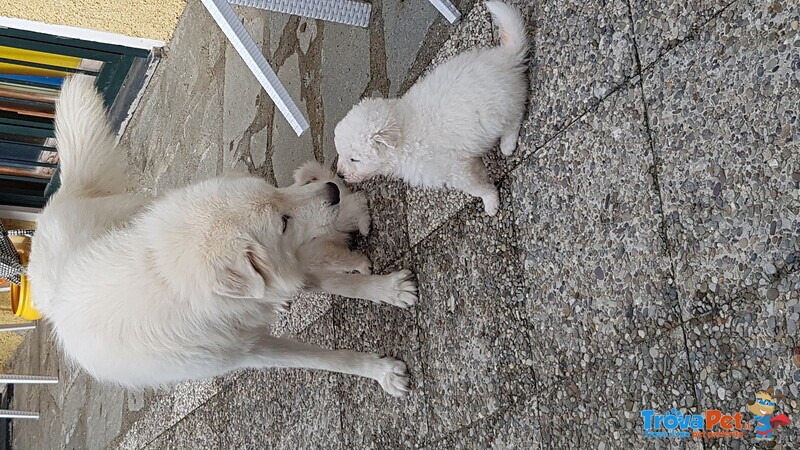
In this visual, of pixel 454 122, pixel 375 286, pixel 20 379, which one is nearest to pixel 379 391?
pixel 375 286

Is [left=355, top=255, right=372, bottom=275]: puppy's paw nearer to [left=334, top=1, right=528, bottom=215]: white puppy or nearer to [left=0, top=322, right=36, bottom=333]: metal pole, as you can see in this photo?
[left=334, top=1, right=528, bottom=215]: white puppy

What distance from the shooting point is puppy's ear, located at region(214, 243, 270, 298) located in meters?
2.34

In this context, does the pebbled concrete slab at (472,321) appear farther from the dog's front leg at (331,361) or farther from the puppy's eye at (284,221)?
the puppy's eye at (284,221)

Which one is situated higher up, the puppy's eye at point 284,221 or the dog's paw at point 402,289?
the puppy's eye at point 284,221

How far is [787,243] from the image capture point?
156 cm

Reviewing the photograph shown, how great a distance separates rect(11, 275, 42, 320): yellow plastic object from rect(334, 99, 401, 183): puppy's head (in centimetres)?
345

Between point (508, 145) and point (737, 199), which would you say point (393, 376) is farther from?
point (737, 199)

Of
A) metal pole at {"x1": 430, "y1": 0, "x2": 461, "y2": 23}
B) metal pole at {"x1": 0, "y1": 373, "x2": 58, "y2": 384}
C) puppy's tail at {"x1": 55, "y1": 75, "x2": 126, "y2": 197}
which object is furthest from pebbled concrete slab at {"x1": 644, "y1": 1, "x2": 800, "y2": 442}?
metal pole at {"x1": 0, "y1": 373, "x2": 58, "y2": 384}

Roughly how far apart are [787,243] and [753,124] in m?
0.32

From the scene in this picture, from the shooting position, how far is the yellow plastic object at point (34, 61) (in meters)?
4.86

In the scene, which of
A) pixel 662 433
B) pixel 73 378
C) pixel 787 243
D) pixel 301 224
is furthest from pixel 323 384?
pixel 73 378

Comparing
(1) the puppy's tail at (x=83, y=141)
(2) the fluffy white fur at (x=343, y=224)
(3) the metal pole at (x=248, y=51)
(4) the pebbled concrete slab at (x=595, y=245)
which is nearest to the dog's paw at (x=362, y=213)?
(2) the fluffy white fur at (x=343, y=224)

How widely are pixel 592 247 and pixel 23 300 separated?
15.3 ft

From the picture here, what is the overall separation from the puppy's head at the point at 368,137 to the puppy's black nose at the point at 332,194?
0.74 ft
